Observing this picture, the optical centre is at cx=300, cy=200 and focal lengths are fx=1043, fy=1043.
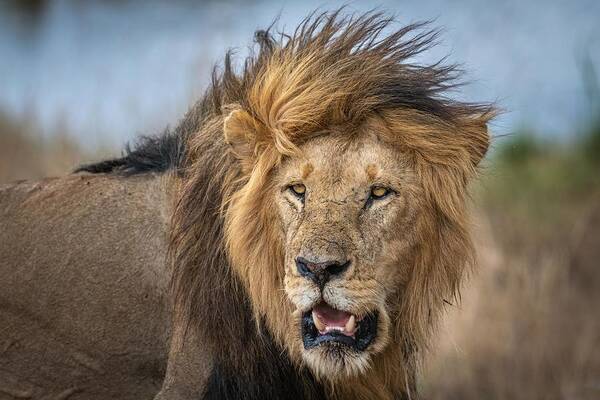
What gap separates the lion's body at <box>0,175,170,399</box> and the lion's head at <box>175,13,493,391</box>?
268 mm

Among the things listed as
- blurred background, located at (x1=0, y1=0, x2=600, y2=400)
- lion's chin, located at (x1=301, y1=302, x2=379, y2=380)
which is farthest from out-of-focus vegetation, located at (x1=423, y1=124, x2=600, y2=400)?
lion's chin, located at (x1=301, y1=302, x2=379, y2=380)

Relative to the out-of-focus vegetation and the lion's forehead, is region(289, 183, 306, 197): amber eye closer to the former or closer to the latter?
the lion's forehead

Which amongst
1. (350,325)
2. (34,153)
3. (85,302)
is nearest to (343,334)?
(350,325)

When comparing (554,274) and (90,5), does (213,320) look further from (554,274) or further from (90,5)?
(90,5)

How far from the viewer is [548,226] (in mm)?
9383

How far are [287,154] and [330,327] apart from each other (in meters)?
0.72

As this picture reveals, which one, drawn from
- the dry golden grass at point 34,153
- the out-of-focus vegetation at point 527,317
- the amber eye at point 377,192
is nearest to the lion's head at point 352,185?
the amber eye at point 377,192

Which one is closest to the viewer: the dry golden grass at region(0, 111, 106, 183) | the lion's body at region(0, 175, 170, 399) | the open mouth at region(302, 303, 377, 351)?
the open mouth at region(302, 303, 377, 351)

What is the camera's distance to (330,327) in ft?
12.3

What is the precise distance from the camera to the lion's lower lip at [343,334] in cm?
375

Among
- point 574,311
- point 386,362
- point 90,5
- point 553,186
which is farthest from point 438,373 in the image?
point 90,5

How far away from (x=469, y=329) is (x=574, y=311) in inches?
36.2

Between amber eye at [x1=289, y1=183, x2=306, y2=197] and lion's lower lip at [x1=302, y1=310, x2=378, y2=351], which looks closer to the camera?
lion's lower lip at [x1=302, y1=310, x2=378, y2=351]

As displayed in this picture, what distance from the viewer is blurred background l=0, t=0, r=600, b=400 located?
8.37 meters
